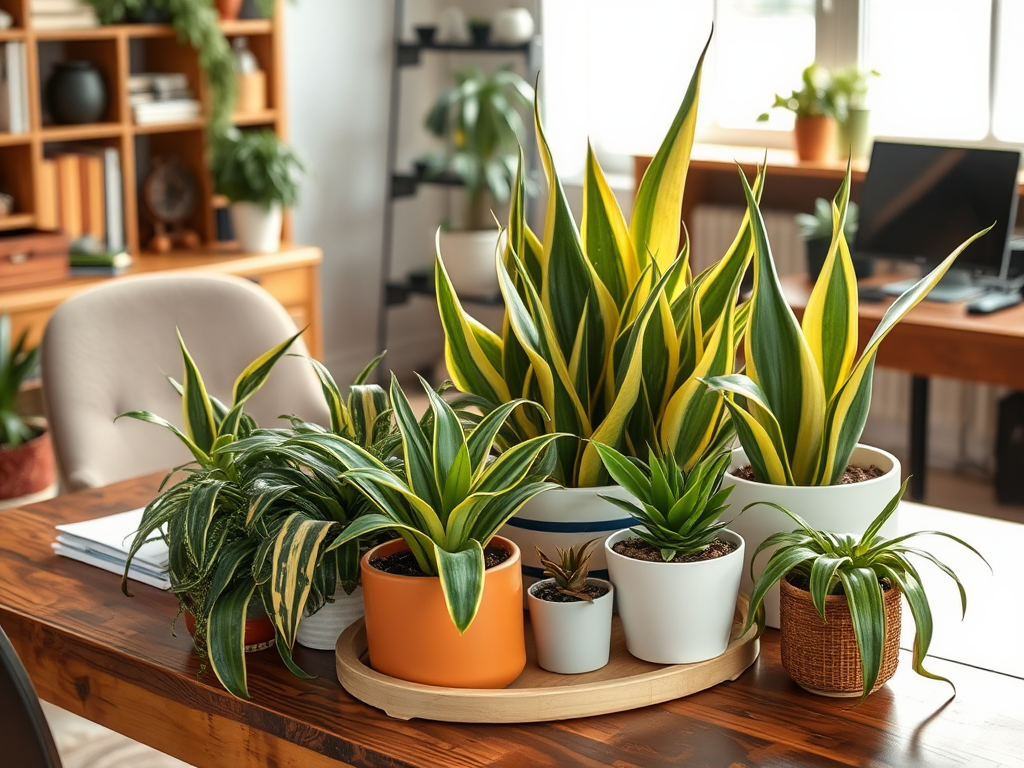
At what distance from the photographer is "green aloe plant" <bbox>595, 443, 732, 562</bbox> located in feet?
3.54

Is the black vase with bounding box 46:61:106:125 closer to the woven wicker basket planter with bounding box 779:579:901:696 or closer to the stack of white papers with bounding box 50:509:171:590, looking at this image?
the stack of white papers with bounding box 50:509:171:590

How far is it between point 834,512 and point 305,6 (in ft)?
12.5

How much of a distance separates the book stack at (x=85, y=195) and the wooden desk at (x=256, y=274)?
0.14 metres

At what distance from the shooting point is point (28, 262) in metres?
3.58

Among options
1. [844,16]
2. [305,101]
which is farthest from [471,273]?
[844,16]

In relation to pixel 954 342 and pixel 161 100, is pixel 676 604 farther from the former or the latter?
pixel 161 100

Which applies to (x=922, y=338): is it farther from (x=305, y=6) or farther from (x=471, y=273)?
(x=305, y=6)

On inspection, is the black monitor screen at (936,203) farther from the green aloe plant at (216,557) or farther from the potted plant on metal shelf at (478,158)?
the green aloe plant at (216,557)

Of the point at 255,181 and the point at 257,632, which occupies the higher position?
the point at 255,181

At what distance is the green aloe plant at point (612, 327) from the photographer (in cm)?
118

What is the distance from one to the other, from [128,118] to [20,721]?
3.08 m

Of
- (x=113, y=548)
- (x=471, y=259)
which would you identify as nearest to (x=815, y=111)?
(x=471, y=259)

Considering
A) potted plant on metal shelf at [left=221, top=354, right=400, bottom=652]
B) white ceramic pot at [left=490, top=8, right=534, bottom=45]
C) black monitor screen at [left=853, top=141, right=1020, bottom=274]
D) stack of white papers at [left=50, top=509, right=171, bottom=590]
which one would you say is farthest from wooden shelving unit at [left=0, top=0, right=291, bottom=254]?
potted plant on metal shelf at [left=221, top=354, right=400, bottom=652]

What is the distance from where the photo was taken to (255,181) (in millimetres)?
3986
